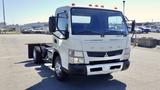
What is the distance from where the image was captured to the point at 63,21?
24.8ft

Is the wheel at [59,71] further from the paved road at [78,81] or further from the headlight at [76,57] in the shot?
the headlight at [76,57]

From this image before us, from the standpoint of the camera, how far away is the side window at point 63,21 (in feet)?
24.2

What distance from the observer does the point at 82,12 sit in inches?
290

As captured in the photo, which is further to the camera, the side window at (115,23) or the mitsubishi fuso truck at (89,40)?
the side window at (115,23)

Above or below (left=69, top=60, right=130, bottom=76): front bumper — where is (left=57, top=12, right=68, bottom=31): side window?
above

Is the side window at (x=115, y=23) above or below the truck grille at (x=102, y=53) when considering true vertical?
above

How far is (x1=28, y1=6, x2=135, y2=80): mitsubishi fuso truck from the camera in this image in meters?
6.78

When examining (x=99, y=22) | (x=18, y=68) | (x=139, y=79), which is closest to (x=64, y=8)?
(x=99, y=22)

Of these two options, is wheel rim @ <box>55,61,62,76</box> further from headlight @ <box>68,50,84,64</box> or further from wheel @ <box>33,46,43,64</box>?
wheel @ <box>33,46,43,64</box>

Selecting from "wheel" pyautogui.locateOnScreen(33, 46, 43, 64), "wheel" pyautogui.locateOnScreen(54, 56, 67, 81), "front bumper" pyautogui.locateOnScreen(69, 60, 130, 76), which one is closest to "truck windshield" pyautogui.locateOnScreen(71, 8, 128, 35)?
"front bumper" pyautogui.locateOnScreen(69, 60, 130, 76)

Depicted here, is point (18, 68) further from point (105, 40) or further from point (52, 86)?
point (105, 40)

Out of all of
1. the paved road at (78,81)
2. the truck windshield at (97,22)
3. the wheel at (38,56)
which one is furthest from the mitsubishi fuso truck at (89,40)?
the wheel at (38,56)

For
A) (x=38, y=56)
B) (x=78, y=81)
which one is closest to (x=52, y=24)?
(x=78, y=81)

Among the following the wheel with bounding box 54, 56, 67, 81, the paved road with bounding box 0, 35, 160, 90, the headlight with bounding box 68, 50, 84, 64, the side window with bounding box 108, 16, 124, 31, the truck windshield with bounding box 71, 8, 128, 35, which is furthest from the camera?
the wheel with bounding box 54, 56, 67, 81
